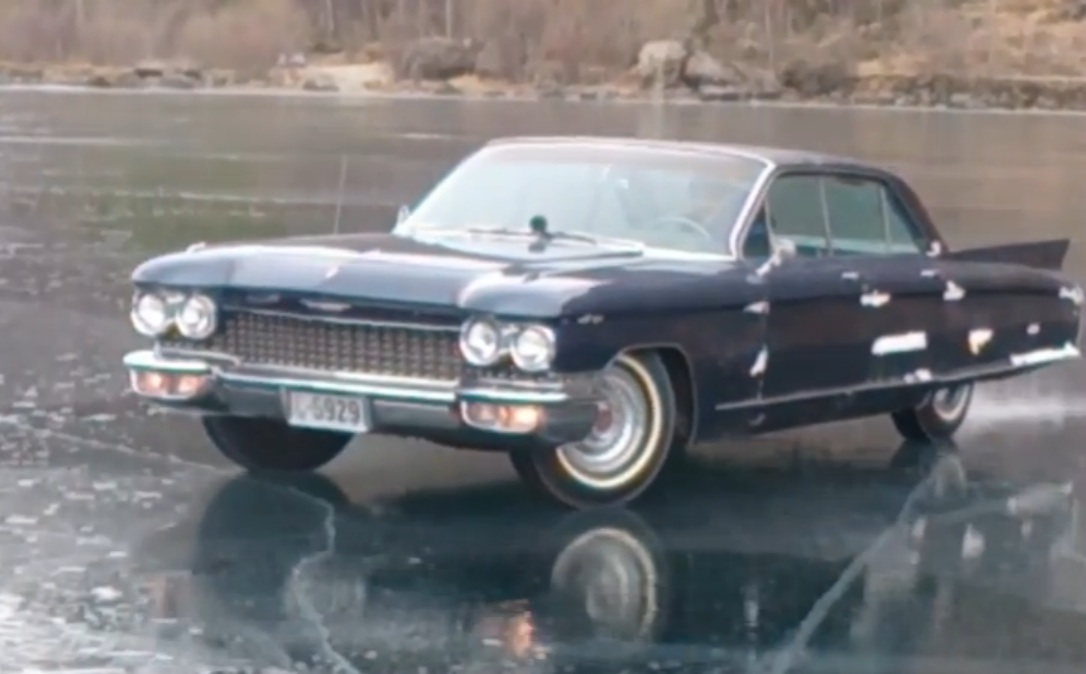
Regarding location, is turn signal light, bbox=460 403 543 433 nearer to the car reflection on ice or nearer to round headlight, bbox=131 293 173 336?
the car reflection on ice

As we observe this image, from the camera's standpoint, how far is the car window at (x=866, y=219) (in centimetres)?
1073

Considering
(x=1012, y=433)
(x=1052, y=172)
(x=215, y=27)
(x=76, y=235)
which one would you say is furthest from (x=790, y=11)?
(x=1012, y=433)

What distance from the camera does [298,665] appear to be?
22.7ft

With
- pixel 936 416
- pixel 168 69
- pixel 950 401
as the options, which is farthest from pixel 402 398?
pixel 168 69

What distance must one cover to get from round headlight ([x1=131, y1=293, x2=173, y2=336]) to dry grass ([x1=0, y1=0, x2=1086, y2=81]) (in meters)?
77.1

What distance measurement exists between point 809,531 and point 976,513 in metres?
0.81

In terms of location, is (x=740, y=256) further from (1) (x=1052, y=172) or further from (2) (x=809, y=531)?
(1) (x=1052, y=172)

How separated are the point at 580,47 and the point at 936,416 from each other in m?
82.4

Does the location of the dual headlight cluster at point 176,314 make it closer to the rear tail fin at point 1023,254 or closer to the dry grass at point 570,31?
the rear tail fin at point 1023,254

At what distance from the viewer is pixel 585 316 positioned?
8.84m

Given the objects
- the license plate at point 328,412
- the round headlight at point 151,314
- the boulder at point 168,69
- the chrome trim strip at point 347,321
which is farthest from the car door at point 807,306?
the boulder at point 168,69

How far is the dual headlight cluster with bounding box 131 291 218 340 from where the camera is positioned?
9344 mm

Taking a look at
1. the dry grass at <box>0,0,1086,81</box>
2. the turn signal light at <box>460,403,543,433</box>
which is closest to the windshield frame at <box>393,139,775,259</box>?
the turn signal light at <box>460,403,543,433</box>

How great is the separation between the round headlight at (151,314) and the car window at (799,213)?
2.49 m
